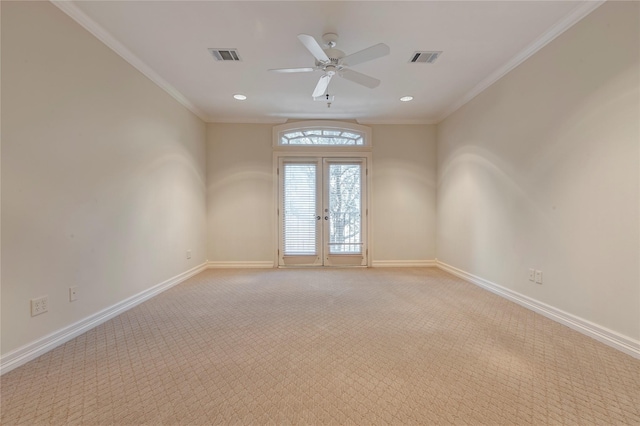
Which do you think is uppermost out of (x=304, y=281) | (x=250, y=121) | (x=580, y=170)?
(x=250, y=121)

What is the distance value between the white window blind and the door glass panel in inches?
13.4

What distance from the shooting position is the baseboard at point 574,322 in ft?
6.14

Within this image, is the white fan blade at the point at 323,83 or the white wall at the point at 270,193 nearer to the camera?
the white fan blade at the point at 323,83

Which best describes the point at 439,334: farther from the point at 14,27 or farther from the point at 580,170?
the point at 14,27

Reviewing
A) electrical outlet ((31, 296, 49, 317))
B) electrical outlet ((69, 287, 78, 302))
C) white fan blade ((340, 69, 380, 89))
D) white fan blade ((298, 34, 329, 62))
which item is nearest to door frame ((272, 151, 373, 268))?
white fan blade ((340, 69, 380, 89))

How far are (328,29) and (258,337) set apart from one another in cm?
279

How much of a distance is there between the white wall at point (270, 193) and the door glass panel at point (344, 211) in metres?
0.33

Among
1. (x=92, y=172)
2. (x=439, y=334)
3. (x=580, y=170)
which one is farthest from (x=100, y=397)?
(x=580, y=170)

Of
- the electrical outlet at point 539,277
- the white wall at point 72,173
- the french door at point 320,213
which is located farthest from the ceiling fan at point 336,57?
the electrical outlet at point 539,277

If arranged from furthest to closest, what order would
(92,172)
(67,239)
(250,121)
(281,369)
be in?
(250,121), (92,172), (67,239), (281,369)

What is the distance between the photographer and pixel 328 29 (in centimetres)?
238

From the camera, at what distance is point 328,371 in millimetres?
1675

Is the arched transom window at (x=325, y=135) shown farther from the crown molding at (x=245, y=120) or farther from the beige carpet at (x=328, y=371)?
the beige carpet at (x=328, y=371)

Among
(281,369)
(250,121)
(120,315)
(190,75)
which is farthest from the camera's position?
(250,121)
